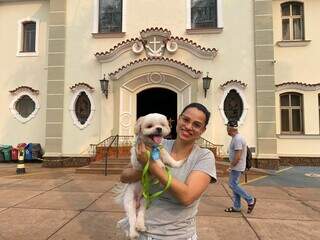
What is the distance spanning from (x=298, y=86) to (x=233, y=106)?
3.11 m

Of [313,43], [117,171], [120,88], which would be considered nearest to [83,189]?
[117,171]

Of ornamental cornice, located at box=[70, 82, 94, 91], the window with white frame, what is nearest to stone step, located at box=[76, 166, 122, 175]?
ornamental cornice, located at box=[70, 82, 94, 91]

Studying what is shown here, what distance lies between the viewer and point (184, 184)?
94.4 inches

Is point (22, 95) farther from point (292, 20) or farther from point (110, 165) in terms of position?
point (292, 20)

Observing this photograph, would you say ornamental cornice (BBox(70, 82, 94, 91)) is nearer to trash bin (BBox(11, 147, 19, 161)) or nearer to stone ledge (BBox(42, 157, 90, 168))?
stone ledge (BBox(42, 157, 90, 168))

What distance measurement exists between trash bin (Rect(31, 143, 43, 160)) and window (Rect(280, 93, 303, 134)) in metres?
10.7

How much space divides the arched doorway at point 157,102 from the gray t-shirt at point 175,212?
1373 centimetres

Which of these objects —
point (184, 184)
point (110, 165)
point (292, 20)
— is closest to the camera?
point (184, 184)

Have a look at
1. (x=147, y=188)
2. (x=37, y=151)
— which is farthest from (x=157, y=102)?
(x=147, y=188)

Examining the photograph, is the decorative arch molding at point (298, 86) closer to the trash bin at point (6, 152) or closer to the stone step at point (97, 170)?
the stone step at point (97, 170)

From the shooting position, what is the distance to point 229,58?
47.6ft

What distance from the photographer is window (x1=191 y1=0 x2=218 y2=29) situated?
14984 millimetres

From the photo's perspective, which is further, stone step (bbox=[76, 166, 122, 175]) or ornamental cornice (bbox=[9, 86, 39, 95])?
ornamental cornice (bbox=[9, 86, 39, 95])

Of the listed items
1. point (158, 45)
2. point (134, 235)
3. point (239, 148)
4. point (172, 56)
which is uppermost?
point (158, 45)
